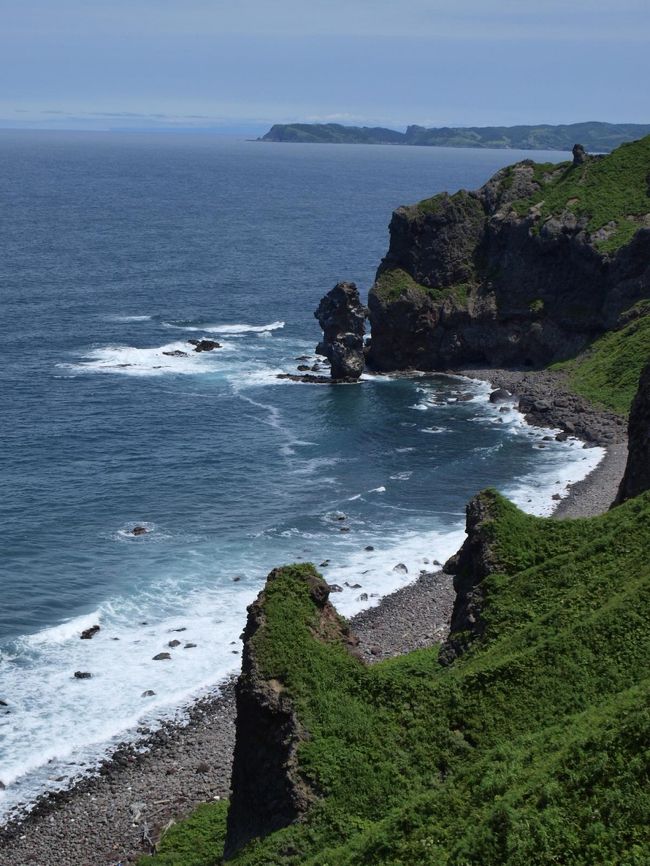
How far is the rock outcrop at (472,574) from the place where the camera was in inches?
1891

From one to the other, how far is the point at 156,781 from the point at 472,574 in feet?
60.7

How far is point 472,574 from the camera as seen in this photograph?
50844 mm

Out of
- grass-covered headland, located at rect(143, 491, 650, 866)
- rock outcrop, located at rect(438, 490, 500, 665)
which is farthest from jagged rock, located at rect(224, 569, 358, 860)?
rock outcrop, located at rect(438, 490, 500, 665)

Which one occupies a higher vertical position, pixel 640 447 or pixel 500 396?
pixel 640 447

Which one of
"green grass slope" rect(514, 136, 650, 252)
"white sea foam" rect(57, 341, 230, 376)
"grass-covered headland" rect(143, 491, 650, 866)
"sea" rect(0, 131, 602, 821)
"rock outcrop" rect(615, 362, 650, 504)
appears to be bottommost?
"sea" rect(0, 131, 602, 821)

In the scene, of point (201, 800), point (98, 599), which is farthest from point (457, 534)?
point (201, 800)

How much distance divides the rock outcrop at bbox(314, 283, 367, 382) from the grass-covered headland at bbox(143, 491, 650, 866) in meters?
73.0

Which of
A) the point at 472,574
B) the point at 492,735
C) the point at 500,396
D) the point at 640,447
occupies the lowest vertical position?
the point at 500,396

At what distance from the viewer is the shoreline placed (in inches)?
1797

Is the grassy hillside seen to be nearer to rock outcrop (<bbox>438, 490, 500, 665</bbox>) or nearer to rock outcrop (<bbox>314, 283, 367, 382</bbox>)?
rock outcrop (<bbox>314, 283, 367, 382</bbox>)

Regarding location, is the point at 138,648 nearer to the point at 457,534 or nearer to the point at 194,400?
the point at 457,534

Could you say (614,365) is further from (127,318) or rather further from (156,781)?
(156,781)

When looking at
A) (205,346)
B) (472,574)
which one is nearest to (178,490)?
(472,574)

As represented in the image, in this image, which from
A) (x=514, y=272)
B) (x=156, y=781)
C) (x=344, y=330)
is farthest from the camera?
(x=514, y=272)
